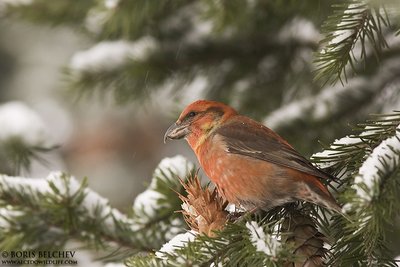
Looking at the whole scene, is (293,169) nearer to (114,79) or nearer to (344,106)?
(344,106)

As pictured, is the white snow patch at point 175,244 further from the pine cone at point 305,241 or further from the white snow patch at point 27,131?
the white snow patch at point 27,131

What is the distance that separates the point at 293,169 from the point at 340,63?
61 centimetres

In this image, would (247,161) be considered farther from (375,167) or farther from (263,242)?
(375,167)

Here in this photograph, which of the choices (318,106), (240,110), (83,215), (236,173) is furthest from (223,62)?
(83,215)

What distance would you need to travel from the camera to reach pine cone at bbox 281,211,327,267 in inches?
84.7

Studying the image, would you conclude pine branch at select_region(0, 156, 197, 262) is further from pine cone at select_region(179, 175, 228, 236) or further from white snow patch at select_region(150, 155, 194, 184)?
pine cone at select_region(179, 175, 228, 236)

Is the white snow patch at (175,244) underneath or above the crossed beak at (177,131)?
underneath

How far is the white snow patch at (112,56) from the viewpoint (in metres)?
3.84

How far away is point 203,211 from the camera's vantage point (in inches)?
94.3

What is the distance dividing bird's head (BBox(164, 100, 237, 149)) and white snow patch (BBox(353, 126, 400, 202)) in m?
1.54

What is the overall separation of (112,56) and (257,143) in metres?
1.22

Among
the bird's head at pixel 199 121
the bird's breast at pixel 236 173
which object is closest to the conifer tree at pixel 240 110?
the bird's breast at pixel 236 173

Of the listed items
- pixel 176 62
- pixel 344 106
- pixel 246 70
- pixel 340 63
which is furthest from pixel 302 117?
pixel 340 63

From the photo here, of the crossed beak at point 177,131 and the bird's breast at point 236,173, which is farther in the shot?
the crossed beak at point 177,131
